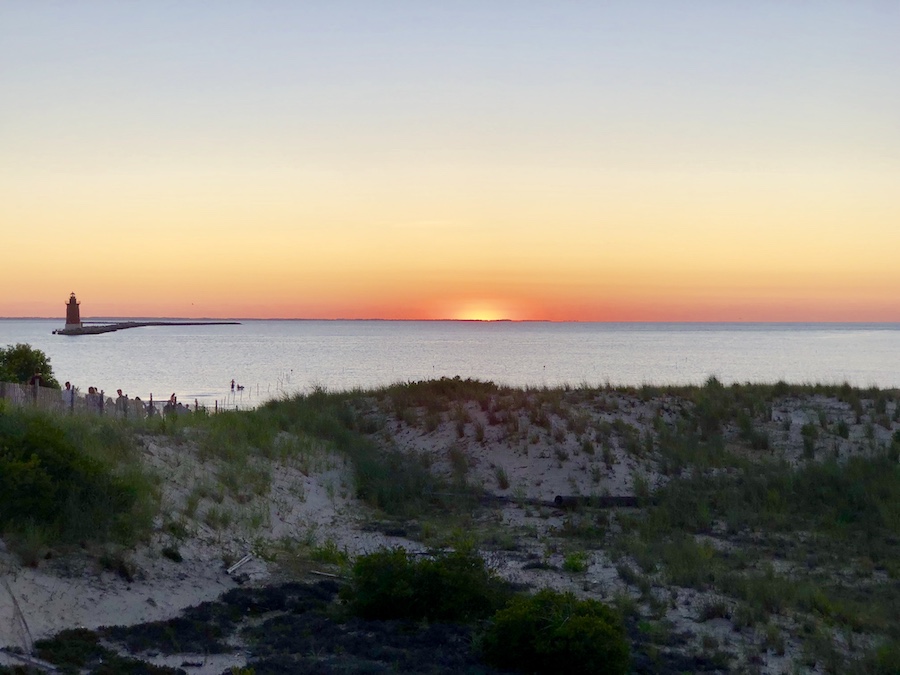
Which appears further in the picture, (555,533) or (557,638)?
(555,533)

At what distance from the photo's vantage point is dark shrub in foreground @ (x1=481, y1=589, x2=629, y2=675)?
26.3 ft

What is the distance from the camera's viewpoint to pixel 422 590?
9.82 m

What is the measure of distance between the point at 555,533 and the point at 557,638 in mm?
6848

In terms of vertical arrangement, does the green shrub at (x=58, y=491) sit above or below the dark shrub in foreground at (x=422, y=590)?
above

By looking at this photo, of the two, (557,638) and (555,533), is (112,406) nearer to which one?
(555,533)

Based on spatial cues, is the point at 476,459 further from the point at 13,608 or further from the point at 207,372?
the point at 207,372

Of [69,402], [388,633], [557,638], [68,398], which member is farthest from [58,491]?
[68,398]

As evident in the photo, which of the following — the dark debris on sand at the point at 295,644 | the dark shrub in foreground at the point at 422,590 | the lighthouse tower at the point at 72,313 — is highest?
the lighthouse tower at the point at 72,313

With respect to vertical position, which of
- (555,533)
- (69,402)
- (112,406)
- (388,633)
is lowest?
(555,533)

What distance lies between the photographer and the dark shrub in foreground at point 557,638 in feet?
26.3

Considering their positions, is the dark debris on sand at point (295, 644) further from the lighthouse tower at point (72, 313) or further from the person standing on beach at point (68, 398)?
the lighthouse tower at point (72, 313)

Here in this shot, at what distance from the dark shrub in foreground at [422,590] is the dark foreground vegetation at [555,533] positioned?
0.9 inches

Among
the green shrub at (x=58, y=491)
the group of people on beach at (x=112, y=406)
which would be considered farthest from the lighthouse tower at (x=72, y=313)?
the green shrub at (x=58, y=491)

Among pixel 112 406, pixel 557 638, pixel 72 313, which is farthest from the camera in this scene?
pixel 72 313
